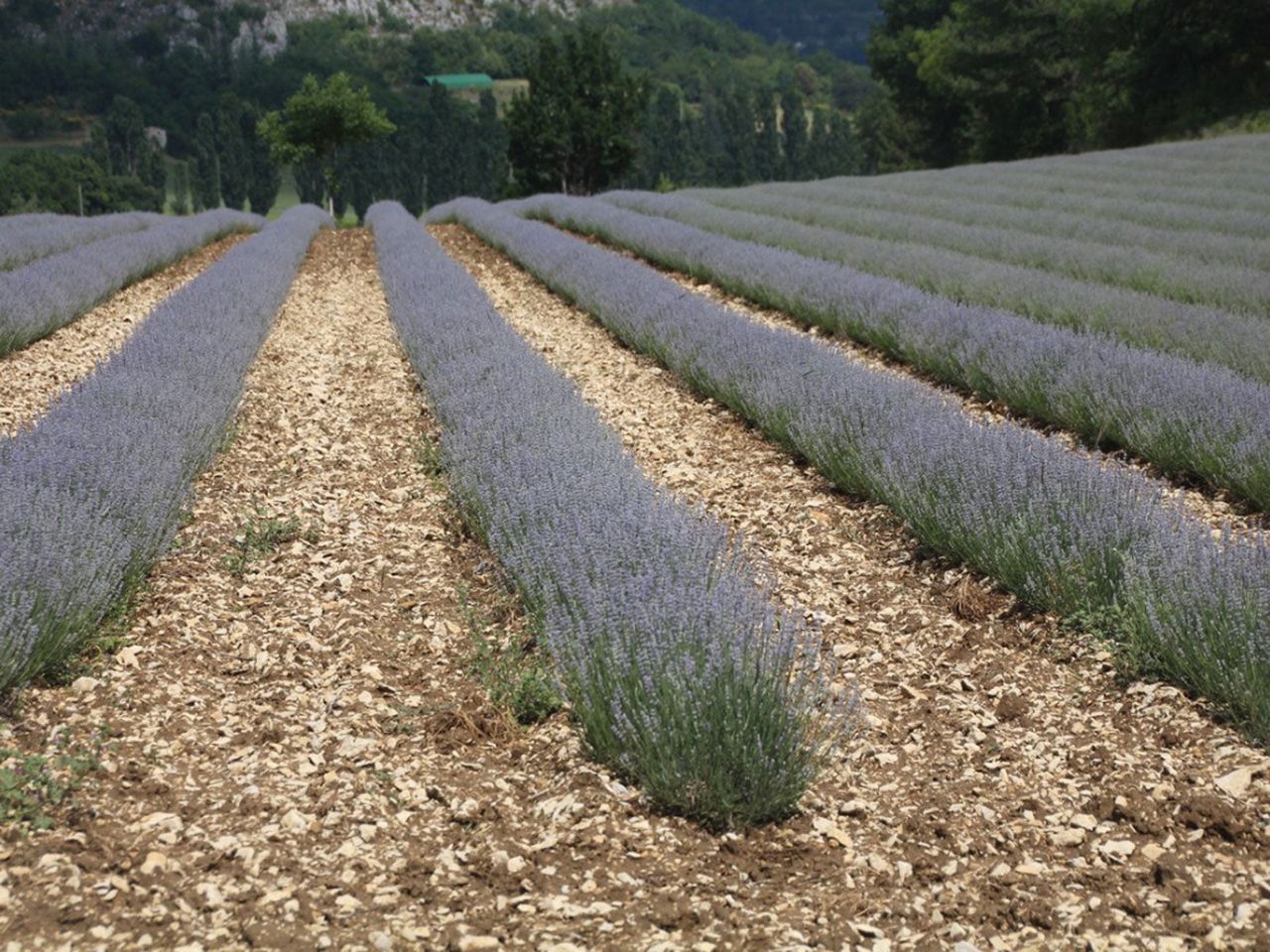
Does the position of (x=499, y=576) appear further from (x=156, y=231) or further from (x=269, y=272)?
(x=156, y=231)

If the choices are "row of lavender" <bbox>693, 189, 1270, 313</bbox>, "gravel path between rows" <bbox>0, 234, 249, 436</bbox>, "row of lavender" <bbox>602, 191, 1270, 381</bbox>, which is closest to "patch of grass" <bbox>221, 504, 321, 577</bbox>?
"gravel path between rows" <bbox>0, 234, 249, 436</bbox>

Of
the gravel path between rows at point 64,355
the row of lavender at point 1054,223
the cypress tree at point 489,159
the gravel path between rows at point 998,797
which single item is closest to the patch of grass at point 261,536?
the gravel path between rows at point 64,355

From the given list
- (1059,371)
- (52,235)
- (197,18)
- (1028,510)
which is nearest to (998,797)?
(1028,510)

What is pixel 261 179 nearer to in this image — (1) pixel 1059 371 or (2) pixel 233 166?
(2) pixel 233 166

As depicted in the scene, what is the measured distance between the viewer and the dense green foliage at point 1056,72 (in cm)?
2919

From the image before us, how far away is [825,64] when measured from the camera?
13000 centimetres

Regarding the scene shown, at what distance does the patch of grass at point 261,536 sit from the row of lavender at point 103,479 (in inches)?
9.9

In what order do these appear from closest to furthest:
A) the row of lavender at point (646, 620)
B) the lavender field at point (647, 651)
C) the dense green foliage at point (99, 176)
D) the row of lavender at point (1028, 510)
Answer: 1. the lavender field at point (647, 651)
2. the row of lavender at point (646, 620)
3. the row of lavender at point (1028, 510)
4. the dense green foliage at point (99, 176)

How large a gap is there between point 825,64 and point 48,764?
13742 centimetres

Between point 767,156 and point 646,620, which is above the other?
point 767,156

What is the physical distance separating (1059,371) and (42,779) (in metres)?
5.16

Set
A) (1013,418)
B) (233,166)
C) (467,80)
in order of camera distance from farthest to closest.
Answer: (467,80) → (233,166) → (1013,418)

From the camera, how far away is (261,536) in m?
4.46

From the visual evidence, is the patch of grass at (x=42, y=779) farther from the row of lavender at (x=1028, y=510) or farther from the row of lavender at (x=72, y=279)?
the row of lavender at (x=72, y=279)
